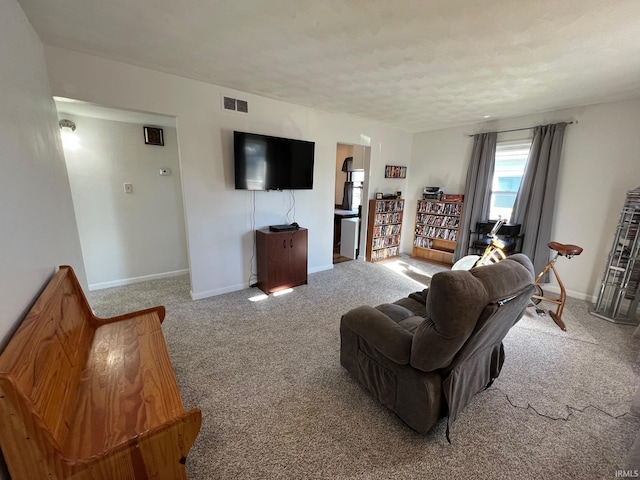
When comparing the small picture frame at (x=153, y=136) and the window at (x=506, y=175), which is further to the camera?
the window at (x=506, y=175)

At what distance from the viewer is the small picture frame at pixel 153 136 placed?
333 cm

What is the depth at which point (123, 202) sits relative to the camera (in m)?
3.36

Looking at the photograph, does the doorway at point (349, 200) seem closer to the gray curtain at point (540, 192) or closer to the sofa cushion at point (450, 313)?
the gray curtain at point (540, 192)

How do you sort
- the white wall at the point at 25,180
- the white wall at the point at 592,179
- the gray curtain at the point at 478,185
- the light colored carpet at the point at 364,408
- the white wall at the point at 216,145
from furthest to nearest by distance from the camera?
the gray curtain at the point at 478,185 < the white wall at the point at 592,179 < the white wall at the point at 216,145 < the light colored carpet at the point at 364,408 < the white wall at the point at 25,180

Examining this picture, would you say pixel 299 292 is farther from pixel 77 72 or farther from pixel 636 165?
pixel 636 165

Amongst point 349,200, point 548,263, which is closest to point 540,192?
point 548,263

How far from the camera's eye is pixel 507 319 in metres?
1.41

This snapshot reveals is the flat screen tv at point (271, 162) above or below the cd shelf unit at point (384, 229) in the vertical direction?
above

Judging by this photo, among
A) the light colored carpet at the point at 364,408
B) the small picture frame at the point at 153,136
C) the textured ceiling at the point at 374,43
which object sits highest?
the textured ceiling at the point at 374,43

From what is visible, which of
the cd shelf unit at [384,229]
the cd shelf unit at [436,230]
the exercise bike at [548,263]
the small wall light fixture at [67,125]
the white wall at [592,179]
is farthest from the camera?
the cd shelf unit at [384,229]

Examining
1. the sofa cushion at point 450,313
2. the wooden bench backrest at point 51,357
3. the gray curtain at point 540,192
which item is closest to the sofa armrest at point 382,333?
the sofa cushion at point 450,313

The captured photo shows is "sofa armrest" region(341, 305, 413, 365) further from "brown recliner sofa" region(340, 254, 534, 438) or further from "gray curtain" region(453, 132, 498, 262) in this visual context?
"gray curtain" region(453, 132, 498, 262)

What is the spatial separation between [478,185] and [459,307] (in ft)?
12.5

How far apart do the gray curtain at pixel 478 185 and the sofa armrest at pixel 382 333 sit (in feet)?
11.3
